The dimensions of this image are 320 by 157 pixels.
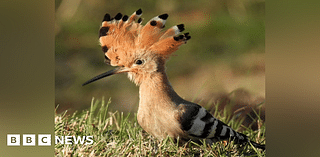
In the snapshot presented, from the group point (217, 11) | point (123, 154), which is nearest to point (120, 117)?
point (123, 154)

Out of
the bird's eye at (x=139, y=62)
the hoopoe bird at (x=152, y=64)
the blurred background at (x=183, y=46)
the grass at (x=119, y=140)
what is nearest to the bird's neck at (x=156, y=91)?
the hoopoe bird at (x=152, y=64)

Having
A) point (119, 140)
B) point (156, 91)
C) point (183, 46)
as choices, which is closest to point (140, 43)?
point (156, 91)

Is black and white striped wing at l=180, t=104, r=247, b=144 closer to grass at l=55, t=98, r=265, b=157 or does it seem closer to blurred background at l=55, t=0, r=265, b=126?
grass at l=55, t=98, r=265, b=157

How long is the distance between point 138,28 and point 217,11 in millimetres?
1905

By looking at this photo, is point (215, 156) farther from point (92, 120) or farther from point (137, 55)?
point (92, 120)

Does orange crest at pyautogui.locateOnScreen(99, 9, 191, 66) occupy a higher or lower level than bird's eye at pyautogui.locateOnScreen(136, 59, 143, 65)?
higher

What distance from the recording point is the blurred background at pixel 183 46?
391cm

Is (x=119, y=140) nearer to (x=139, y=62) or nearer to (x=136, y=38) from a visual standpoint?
(x=139, y=62)

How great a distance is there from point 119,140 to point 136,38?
654 millimetres

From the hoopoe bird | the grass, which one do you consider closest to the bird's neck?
the hoopoe bird

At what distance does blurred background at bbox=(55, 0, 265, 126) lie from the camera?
391cm

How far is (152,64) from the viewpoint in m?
2.53

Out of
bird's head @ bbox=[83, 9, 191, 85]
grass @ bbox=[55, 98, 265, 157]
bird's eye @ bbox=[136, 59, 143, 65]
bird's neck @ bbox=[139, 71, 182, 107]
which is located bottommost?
grass @ bbox=[55, 98, 265, 157]

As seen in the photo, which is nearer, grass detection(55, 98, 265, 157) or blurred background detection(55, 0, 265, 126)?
grass detection(55, 98, 265, 157)
